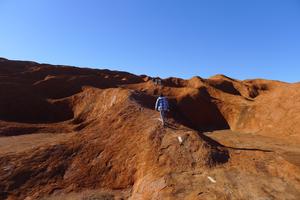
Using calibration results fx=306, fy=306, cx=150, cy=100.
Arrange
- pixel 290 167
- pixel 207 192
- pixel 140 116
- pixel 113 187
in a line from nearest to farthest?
pixel 207 192 < pixel 290 167 < pixel 113 187 < pixel 140 116

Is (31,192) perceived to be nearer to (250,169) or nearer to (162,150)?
(162,150)

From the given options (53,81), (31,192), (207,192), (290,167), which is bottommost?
(31,192)

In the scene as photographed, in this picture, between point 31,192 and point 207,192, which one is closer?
point 207,192

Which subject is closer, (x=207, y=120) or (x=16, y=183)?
(x=16, y=183)

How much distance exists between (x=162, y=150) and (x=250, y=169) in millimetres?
3918

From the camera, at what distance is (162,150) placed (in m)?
14.1

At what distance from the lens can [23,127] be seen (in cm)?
2280

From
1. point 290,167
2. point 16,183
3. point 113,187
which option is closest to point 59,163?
point 16,183

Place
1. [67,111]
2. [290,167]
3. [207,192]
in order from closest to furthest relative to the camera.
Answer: [207,192] < [290,167] < [67,111]

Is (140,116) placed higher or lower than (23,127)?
higher

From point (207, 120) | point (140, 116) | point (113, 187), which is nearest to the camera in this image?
point (113, 187)

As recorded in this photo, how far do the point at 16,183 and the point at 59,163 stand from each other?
84.4 inches

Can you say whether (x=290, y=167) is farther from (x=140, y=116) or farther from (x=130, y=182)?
(x=140, y=116)

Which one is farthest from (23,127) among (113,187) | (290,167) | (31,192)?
(290,167)
